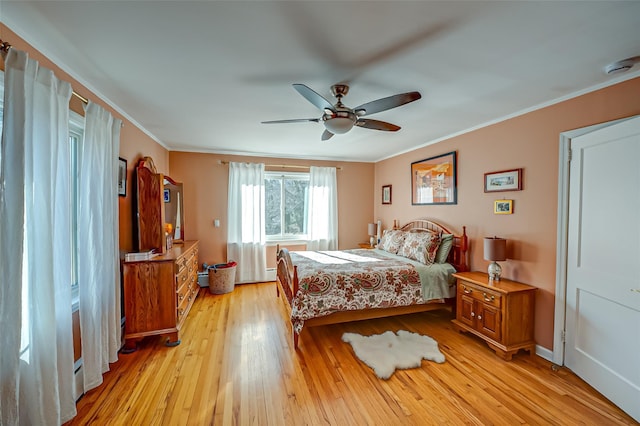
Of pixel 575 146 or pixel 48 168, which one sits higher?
pixel 575 146

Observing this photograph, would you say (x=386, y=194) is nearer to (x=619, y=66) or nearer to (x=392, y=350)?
(x=392, y=350)

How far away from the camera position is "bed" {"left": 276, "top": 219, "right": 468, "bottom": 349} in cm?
279

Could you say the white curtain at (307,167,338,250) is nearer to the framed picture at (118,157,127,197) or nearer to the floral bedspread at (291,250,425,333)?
the floral bedspread at (291,250,425,333)

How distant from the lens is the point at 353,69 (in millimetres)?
1908

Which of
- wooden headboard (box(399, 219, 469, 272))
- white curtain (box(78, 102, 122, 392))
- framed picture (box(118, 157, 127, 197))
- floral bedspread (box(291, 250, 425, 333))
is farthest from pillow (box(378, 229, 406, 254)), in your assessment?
framed picture (box(118, 157, 127, 197))

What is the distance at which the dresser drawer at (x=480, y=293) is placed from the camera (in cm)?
259

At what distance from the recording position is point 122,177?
9.02 ft

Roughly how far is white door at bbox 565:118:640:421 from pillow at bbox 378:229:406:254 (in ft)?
6.66

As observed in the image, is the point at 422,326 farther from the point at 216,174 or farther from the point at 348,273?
the point at 216,174

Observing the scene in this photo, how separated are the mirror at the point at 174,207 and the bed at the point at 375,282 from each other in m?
1.87

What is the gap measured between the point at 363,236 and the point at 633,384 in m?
4.15

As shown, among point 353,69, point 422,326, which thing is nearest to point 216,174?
point 353,69

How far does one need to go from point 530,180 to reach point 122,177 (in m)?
4.30

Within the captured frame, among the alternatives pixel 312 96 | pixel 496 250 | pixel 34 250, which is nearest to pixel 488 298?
pixel 496 250
